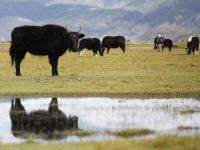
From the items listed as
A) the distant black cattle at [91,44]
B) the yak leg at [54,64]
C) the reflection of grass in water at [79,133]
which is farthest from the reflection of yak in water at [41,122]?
the distant black cattle at [91,44]

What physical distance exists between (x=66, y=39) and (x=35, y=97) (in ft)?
34.2

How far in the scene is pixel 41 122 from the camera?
70.5ft

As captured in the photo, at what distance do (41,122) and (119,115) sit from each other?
3.21 m

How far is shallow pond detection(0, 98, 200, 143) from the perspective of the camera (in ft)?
63.6

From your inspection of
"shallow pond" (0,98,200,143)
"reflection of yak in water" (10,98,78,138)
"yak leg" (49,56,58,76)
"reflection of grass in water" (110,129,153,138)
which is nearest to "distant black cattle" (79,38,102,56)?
"yak leg" (49,56,58,76)

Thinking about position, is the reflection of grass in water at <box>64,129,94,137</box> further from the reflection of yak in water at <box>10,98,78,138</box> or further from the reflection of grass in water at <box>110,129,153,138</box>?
the reflection of grass in water at <box>110,129,153,138</box>

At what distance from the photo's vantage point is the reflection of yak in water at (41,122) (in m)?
19.5

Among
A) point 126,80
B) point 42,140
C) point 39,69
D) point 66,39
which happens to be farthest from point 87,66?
point 42,140

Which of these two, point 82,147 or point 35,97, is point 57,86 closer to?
point 35,97

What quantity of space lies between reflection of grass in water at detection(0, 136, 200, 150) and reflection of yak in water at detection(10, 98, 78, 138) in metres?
2.32

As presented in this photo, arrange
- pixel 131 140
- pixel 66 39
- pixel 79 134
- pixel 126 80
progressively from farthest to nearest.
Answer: pixel 66 39
pixel 126 80
pixel 79 134
pixel 131 140

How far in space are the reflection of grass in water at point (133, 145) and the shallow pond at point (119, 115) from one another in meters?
1.42

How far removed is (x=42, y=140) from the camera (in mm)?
17938

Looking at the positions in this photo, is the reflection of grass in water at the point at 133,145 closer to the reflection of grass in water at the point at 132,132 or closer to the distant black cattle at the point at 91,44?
the reflection of grass in water at the point at 132,132
